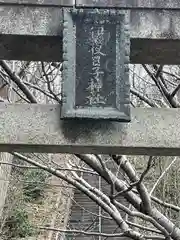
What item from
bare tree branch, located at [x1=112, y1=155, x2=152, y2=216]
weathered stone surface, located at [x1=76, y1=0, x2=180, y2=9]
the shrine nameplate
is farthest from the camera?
bare tree branch, located at [x1=112, y1=155, x2=152, y2=216]

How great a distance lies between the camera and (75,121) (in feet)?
6.42

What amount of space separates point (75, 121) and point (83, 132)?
0.06 meters

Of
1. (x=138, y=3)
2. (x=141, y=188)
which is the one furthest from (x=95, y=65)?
(x=141, y=188)

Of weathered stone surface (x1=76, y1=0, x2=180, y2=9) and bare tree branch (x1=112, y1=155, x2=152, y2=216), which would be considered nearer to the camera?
weathered stone surface (x1=76, y1=0, x2=180, y2=9)

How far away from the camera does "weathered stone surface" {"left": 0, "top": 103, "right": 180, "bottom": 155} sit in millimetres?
1960

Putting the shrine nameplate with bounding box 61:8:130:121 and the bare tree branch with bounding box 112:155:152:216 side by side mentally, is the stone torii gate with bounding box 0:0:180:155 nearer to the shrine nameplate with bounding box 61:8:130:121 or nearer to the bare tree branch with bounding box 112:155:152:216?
the shrine nameplate with bounding box 61:8:130:121

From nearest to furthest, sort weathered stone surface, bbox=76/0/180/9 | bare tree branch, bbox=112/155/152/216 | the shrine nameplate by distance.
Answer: the shrine nameplate → weathered stone surface, bbox=76/0/180/9 → bare tree branch, bbox=112/155/152/216

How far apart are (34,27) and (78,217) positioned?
7205mm

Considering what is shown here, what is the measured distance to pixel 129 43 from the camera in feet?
6.57

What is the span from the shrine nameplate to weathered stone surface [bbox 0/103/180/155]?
0.07 m

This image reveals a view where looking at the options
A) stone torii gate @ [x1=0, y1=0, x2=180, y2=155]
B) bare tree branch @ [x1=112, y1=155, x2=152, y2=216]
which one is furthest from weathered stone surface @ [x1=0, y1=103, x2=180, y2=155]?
bare tree branch @ [x1=112, y1=155, x2=152, y2=216]

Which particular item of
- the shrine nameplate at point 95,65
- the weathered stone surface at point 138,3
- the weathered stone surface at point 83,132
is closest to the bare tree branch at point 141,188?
the weathered stone surface at point 83,132

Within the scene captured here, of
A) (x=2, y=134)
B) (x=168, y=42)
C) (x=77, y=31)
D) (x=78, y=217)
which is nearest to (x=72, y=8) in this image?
(x=77, y=31)

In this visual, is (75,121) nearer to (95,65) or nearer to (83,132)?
(83,132)
